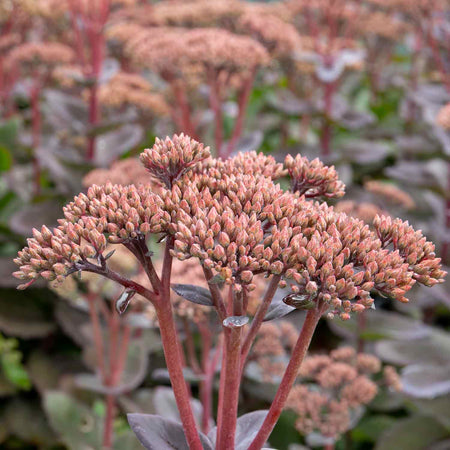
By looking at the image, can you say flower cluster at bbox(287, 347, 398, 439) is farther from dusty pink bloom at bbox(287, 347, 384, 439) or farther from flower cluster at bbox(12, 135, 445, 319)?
flower cluster at bbox(12, 135, 445, 319)

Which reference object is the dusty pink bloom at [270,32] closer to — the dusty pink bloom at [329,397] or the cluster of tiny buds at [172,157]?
the dusty pink bloom at [329,397]

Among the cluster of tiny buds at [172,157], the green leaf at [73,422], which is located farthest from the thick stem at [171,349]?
the green leaf at [73,422]

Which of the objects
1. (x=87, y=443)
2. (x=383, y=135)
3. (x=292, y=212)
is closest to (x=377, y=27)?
(x=383, y=135)

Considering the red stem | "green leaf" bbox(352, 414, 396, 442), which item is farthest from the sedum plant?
"green leaf" bbox(352, 414, 396, 442)

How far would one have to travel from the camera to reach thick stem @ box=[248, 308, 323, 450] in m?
0.85

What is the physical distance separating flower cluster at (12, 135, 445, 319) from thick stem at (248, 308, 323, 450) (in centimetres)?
4

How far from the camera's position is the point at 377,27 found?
3.79 meters

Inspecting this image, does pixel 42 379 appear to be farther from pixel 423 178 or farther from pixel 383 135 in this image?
pixel 383 135

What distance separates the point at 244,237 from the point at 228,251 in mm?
29

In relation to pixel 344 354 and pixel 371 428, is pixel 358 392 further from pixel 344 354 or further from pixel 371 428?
pixel 371 428

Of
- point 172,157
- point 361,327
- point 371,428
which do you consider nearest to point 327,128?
point 361,327

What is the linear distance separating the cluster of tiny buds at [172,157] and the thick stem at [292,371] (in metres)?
0.28

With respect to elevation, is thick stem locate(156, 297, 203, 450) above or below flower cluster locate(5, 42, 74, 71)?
above

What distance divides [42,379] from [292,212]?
1939 millimetres
